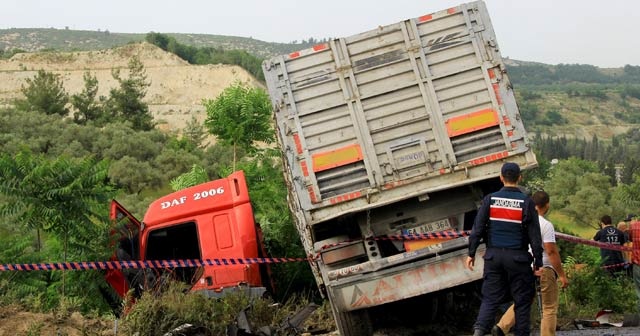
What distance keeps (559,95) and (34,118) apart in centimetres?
15975

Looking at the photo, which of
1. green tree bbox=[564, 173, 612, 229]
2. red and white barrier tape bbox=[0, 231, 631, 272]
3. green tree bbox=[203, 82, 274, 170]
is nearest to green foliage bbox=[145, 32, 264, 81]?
green tree bbox=[564, 173, 612, 229]

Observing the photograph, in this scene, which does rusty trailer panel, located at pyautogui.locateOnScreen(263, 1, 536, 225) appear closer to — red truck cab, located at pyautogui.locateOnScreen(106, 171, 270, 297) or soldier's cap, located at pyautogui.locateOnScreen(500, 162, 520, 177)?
red truck cab, located at pyautogui.locateOnScreen(106, 171, 270, 297)

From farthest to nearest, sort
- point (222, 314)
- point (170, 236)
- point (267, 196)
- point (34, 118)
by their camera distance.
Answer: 1. point (34, 118)
2. point (267, 196)
3. point (170, 236)
4. point (222, 314)

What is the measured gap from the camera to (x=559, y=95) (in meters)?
185

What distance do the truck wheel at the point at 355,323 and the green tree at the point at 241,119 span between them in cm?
905

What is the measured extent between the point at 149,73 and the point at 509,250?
317 ft

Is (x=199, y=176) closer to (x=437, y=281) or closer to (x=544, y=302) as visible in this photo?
(x=437, y=281)

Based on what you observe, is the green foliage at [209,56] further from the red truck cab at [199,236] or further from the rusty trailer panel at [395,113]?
the rusty trailer panel at [395,113]

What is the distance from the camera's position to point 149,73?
99625 mm

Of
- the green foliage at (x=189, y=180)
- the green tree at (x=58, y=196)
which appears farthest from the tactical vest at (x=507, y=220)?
the green foliage at (x=189, y=180)

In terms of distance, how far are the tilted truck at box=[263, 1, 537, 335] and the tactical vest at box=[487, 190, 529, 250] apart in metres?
1.94

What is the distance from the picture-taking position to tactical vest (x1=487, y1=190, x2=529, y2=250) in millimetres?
6418

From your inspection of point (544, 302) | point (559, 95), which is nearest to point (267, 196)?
point (544, 302)

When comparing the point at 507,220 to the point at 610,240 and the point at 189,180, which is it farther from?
the point at 189,180
